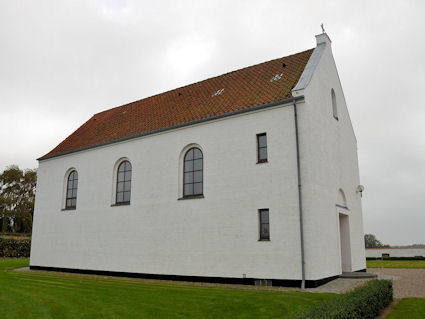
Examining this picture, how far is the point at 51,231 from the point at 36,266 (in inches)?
98.6

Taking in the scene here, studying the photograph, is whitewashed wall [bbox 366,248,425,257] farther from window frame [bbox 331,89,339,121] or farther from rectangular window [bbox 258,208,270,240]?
rectangular window [bbox 258,208,270,240]

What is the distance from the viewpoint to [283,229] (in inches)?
536

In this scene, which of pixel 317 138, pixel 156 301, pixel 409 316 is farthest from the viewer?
pixel 317 138

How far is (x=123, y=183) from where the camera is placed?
1959cm

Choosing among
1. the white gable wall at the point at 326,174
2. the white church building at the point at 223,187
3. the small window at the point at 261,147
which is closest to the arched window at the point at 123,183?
the white church building at the point at 223,187

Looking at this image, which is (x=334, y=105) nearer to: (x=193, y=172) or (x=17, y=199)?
(x=193, y=172)

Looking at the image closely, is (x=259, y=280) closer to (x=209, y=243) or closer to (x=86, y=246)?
(x=209, y=243)

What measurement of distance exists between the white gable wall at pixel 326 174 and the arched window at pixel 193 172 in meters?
4.94

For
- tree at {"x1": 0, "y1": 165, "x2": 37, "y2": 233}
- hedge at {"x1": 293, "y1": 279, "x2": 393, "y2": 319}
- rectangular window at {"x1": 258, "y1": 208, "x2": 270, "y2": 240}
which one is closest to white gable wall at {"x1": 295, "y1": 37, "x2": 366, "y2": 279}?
rectangular window at {"x1": 258, "y1": 208, "x2": 270, "y2": 240}

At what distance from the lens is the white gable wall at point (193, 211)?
45.9 feet

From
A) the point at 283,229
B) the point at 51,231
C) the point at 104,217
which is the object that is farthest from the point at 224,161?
the point at 51,231

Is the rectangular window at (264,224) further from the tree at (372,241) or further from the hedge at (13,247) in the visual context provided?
the tree at (372,241)

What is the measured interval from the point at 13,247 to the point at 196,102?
26.7 m

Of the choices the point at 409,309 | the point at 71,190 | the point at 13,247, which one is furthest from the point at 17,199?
the point at 409,309
